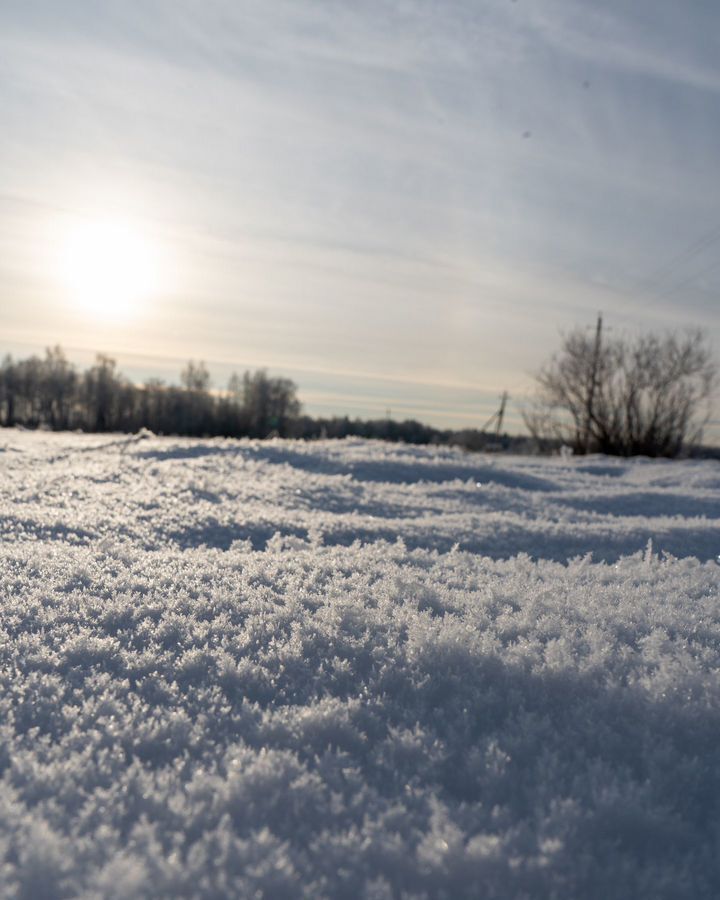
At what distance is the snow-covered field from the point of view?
118cm

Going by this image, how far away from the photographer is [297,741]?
59.1 inches

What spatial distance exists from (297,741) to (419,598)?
90 centimetres

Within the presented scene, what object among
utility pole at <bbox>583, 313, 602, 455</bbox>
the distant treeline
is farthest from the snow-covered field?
the distant treeline

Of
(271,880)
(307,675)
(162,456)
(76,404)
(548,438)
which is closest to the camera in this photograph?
(271,880)

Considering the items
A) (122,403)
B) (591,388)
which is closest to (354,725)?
(591,388)

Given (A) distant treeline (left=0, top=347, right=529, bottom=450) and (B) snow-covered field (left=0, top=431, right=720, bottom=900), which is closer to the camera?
(B) snow-covered field (left=0, top=431, right=720, bottom=900)

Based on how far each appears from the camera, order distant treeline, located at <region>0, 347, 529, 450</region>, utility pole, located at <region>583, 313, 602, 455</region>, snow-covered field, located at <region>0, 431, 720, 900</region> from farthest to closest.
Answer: distant treeline, located at <region>0, 347, 529, 450</region> < utility pole, located at <region>583, 313, 602, 455</region> < snow-covered field, located at <region>0, 431, 720, 900</region>

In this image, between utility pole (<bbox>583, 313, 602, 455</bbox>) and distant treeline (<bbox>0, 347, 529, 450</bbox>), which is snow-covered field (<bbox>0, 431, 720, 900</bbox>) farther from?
distant treeline (<bbox>0, 347, 529, 450</bbox>)

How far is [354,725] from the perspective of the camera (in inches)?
61.7

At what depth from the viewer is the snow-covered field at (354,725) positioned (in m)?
1.18

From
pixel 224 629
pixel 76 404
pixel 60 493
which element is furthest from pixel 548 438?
pixel 76 404

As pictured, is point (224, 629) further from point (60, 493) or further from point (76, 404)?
point (76, 404)

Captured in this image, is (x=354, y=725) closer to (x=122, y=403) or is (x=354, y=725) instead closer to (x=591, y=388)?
(x=591, y=388)

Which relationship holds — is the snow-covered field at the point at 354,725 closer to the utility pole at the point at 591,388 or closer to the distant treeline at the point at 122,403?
the utility pole at the point at 591,388
